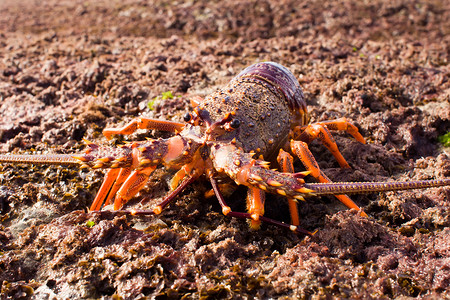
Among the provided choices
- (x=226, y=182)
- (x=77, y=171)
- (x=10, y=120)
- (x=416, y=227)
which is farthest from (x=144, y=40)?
(x=416, y=227)

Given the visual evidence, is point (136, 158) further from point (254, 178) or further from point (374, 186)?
point (374, 186)

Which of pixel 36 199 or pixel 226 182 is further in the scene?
pixel 36 199

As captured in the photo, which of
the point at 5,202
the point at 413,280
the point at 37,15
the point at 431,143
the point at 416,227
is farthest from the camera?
the point at 37,15

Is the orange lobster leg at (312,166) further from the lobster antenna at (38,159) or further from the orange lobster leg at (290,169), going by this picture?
the lobster antenna at (38,159)

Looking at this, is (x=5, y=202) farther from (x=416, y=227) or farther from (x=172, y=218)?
(x=416, y=227)

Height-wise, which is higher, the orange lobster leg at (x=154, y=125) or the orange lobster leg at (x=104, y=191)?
the orange lobster leg at (x=154, y=125)

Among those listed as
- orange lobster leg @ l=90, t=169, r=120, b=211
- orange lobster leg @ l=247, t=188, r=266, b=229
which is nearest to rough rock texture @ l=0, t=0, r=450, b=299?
orange lobster leg @ l=247, t=188, r=266, b=229

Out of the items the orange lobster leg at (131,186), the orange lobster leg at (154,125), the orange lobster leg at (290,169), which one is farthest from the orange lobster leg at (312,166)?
the orange lobster leg at (131,186)

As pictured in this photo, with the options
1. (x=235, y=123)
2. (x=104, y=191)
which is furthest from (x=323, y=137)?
(x=104, y=191)
